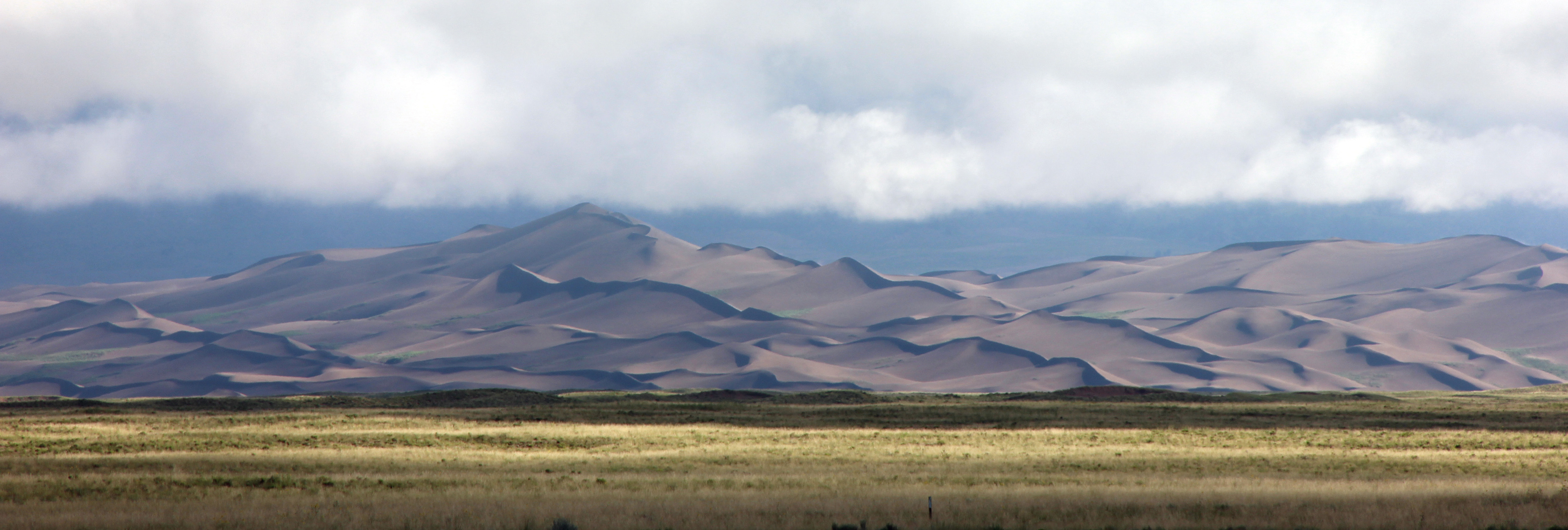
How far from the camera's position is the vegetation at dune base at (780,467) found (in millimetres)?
33500

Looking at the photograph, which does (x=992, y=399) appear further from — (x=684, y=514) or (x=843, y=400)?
(x=684, y=514)

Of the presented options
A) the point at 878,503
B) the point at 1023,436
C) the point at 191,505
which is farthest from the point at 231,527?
the point at 1023,436

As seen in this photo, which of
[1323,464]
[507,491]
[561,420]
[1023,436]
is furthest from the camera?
[561,420]

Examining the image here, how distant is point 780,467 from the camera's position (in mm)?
53812

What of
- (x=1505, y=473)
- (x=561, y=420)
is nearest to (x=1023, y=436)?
(x=1505, y=473)

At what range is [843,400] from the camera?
415ft

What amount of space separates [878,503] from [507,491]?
1300 centimetres

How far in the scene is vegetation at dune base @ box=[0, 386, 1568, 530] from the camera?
3350cm

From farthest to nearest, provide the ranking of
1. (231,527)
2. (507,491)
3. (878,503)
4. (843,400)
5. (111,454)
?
(843,400) < (111,454) < (507,491) < (878,503) < (231,527)

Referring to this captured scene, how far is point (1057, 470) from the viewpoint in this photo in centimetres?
5175

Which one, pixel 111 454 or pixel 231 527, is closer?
pixel 231 527

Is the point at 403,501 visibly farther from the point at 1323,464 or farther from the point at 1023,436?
the point at 1023,436

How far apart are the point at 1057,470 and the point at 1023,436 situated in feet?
72.7

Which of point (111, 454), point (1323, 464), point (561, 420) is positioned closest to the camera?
point (1323, 464)
